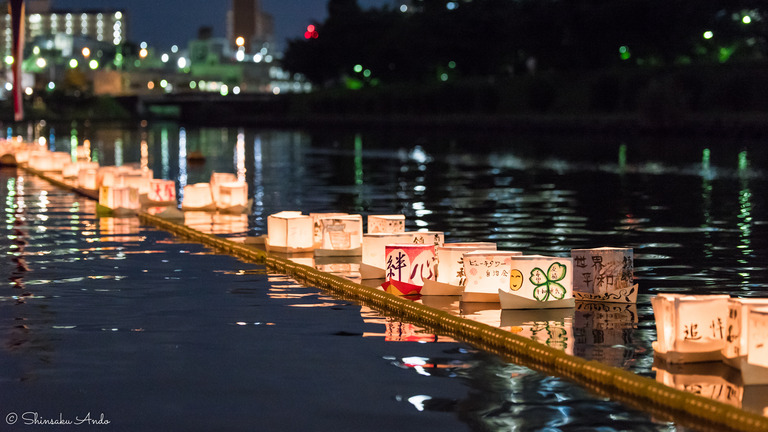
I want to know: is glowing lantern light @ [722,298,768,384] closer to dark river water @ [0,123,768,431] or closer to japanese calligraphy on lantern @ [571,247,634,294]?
dark river water @ [0,123,768,431]

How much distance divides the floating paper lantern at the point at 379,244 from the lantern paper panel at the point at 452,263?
1.01m

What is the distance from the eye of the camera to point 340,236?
20297 mm

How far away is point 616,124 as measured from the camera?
99000 millimetres

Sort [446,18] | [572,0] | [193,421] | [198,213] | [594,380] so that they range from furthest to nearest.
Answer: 1. [446,18]
2. [572,0]
3. [198,213]
4. [594,380]
5. [193,421]

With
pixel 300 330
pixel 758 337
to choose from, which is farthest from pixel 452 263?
pixel 758 337

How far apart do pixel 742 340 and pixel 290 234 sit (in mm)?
10475

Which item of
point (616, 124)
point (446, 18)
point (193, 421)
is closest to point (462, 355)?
point (193, 421)

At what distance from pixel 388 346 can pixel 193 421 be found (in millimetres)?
3389

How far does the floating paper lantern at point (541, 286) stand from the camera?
581 inches

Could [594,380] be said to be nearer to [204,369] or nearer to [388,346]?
[388,346]

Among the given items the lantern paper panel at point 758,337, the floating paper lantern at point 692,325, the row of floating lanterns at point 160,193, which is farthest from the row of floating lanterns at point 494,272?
the row of floating lanterns at point 160,193

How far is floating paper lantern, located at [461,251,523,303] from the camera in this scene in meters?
15.1

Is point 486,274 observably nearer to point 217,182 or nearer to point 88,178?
point 217,182

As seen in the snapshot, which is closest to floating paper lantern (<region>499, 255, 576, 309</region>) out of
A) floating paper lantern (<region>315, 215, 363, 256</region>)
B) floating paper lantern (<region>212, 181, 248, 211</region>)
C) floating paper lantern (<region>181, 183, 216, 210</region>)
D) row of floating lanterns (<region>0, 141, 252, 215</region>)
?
floating paper lantern (<region>315, 215, 363, 256</region>)
